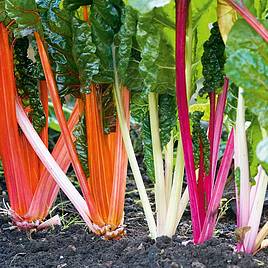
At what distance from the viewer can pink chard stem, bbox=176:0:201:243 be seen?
1.28 meters

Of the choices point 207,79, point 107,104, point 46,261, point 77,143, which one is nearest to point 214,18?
point 207,79

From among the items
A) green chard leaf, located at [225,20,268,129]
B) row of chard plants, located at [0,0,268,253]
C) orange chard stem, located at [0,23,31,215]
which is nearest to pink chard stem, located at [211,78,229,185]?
row of chard plants, located at [0,0,268,253]

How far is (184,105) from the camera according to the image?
4.33ft

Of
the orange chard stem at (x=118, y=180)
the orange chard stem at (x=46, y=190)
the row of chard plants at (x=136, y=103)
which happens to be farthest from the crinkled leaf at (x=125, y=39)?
the orange chard stem at (x=46, y=190)

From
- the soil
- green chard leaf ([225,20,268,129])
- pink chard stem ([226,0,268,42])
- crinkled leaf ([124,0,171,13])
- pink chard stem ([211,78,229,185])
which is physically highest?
crinkled leaf ([124,0,171,13])

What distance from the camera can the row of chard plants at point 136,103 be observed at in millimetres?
1312

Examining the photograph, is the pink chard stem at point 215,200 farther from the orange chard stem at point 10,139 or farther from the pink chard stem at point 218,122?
the orange chard stem at point 10,139

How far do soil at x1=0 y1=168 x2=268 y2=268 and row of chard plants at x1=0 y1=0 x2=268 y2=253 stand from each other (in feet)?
0.17

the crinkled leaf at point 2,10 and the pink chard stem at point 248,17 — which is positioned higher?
the crinkled leaf at point 2,10

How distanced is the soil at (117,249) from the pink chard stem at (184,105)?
0.11 meters

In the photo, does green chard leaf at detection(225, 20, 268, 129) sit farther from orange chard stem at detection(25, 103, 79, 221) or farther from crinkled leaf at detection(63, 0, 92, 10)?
orange chard stem at detection(25, 103, 79, 221)

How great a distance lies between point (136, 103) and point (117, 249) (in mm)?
481

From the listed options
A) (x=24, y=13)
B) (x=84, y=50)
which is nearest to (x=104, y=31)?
(x=84, y=50)

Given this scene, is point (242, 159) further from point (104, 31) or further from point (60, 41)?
point (60, 41)
